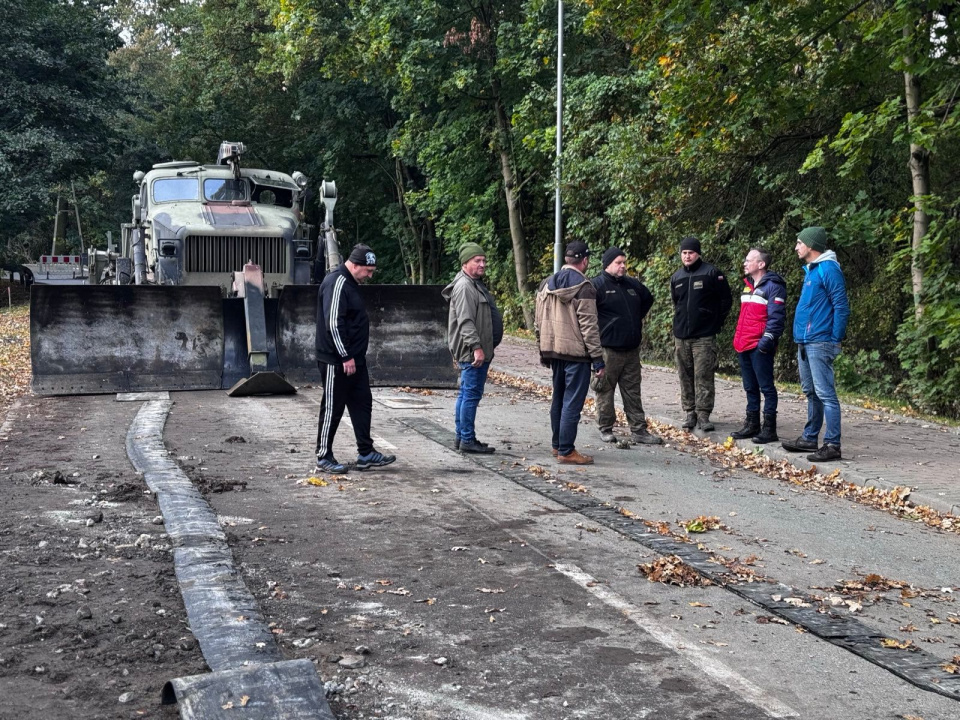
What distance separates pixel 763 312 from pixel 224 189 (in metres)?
10.5

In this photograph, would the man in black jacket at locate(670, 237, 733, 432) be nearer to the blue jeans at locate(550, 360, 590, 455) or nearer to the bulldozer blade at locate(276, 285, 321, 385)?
the blue jeans at locate(550, 360, 590, 455)

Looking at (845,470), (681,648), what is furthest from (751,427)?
(681,648)

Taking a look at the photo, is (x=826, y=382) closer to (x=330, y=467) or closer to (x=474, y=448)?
(x=474, y=448)

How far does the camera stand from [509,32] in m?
25.4

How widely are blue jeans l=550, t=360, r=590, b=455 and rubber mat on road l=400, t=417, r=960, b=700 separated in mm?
1134

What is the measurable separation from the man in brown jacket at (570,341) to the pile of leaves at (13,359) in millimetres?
6800

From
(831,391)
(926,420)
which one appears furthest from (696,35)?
(831,391)

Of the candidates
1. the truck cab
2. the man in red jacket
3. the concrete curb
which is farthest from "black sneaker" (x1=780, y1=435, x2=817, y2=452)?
the truck cab

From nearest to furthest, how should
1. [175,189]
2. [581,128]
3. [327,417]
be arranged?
[327,417]
[175,189]
[581,128]

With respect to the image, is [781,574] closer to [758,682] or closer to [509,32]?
[758,682]

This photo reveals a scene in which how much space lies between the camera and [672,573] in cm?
615

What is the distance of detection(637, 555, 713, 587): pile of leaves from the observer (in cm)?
605

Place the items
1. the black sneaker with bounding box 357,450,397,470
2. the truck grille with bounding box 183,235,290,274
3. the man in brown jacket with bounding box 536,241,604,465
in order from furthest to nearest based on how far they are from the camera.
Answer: the truck grille with bounding box 183,235,290,274
the man in brown jacket with bounding box 536,241,604,465
the black sneaker with bounding box 357,450,397,470

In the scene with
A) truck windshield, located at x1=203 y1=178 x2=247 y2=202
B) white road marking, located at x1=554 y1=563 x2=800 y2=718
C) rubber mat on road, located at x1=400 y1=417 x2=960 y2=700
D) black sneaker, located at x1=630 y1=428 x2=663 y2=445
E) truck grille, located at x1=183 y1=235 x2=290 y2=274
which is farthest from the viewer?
truck windshield, located at x1=203 y1=178 x2=247 y2=202
